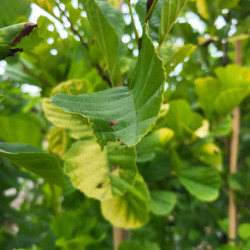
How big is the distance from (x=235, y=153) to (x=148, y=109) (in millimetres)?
509

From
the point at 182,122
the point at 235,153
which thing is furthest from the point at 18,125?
the point at 235,153

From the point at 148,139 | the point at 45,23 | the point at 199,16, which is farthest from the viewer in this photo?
the point at 199,16

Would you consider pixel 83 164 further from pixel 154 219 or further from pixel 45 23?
pixel 154 219

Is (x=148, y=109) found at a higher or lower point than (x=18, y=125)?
higher

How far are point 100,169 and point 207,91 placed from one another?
265 mm

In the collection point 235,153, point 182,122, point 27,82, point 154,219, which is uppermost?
point 27,82

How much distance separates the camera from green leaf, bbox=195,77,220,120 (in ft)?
1.61

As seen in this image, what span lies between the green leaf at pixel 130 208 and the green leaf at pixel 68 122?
0.27ft

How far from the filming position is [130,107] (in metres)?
0.21

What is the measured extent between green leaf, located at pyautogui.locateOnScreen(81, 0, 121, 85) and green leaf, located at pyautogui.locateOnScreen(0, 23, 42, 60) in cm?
6

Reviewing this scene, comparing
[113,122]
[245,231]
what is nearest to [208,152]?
[245,231]

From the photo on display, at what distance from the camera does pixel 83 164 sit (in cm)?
32

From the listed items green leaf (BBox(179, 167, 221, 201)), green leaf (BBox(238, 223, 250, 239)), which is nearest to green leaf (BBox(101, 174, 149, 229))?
green leaf (BBox(179, 167, 221, 201))

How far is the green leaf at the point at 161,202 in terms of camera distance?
448 mm
